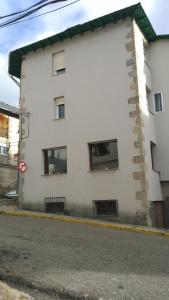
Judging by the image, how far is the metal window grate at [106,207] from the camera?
13.7 m

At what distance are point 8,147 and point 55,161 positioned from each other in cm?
1095

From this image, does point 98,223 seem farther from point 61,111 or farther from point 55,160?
point 61,111

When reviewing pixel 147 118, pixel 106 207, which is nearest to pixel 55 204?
pixel 106 207

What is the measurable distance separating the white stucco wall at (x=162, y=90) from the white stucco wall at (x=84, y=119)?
2.25 metres

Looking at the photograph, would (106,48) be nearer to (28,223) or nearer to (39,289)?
(28,223)

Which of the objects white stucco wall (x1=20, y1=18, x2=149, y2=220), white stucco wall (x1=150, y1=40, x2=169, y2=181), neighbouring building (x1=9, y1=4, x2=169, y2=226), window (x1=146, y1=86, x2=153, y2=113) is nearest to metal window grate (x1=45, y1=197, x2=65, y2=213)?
neighbouring building (x1=9, y1=4, x2=169, y2=226)

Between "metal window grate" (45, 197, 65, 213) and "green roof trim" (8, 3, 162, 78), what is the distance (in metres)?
8.05

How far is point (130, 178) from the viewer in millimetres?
13352

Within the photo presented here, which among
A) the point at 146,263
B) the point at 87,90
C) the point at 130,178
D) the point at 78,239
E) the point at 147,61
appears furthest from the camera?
the point at 147,61

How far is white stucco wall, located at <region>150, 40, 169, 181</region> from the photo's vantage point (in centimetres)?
1495

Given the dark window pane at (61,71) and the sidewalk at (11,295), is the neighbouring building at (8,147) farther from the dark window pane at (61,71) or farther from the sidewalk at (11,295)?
the sidewalk at (11,295)

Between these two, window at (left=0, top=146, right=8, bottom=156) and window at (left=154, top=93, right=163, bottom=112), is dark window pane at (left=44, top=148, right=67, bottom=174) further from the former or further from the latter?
window at (left=0, top=146, right=8, bottom=156)

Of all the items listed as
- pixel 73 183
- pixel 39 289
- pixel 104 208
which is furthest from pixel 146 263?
pixel 73 183

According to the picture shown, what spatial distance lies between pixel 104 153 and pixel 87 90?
3.20m
